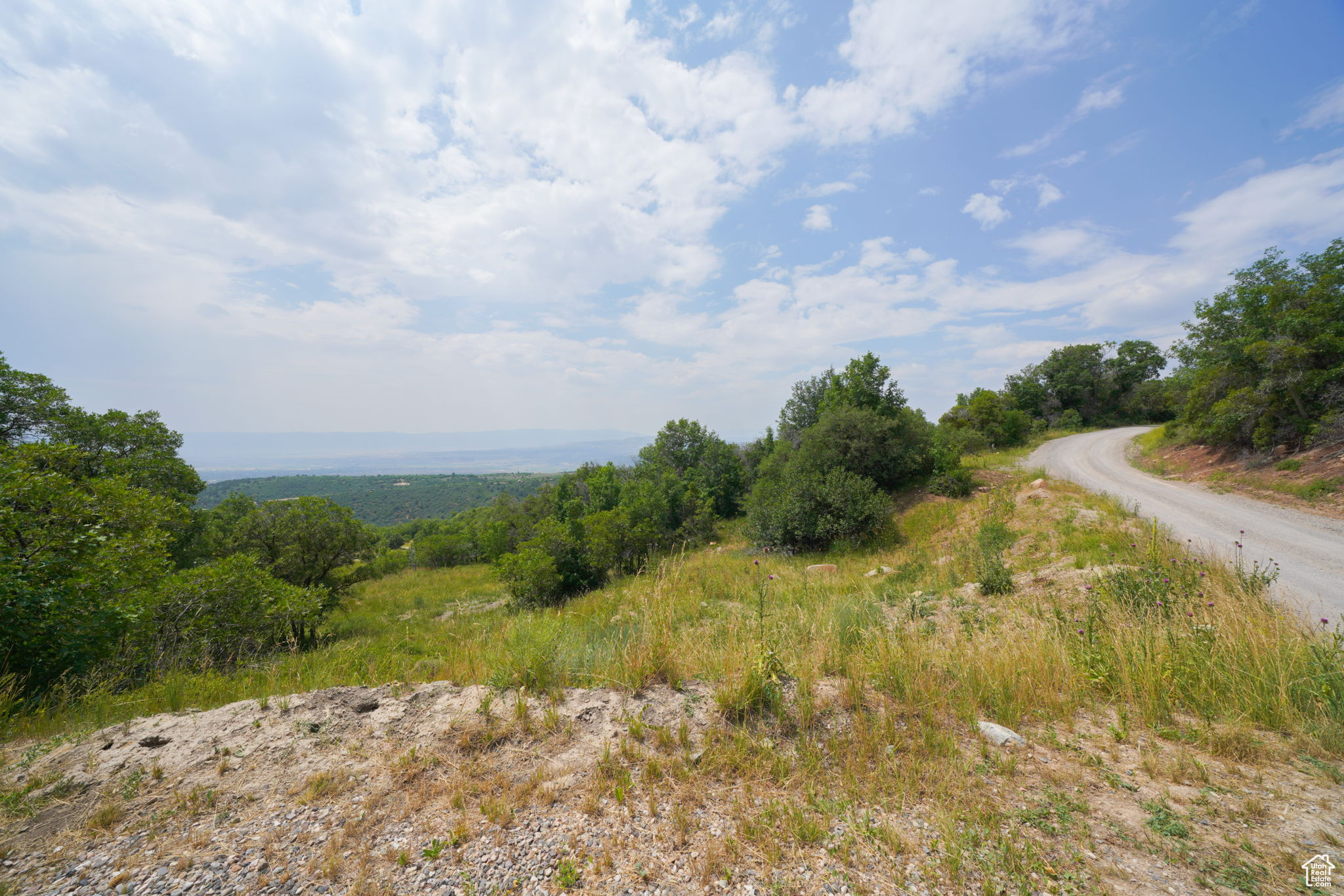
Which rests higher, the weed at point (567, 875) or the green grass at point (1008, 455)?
the green grass at point (1008, 455)

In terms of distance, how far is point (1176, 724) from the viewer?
12.4ft

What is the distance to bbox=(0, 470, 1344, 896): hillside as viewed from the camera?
253 centimetres

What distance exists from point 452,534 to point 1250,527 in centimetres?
4357

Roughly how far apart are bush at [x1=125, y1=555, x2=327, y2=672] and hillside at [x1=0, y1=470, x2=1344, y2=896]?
1.32 m

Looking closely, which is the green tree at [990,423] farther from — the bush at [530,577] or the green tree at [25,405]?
the green tree at [25,405]

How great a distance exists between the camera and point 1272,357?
1462 cm

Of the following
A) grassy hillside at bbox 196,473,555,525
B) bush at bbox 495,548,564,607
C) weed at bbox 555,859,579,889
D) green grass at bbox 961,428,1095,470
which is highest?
green grass at bbox 961,428,1095,470

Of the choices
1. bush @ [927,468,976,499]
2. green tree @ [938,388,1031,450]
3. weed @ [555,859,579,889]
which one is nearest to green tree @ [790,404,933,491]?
bush @ [927,468,976,499]

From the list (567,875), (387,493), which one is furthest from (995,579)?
(387,493)

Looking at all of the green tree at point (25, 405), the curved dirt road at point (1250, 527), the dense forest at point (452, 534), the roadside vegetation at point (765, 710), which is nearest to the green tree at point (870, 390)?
the dense forest at point (452, 534)

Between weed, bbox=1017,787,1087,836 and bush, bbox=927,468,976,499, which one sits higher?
bush, bbox=927,468,976,499

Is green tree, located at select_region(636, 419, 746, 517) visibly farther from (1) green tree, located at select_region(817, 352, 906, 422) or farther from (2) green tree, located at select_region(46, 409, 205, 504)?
(2) green tree, located at select_region(46, 409, 205, 504)

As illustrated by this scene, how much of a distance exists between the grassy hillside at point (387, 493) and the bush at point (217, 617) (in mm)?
71387

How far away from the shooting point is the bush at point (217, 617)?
601 centimetres
